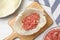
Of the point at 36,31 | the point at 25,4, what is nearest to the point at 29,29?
the point at 36,31

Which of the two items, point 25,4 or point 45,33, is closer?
point 45,33

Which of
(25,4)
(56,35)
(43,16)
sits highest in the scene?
(25,4)

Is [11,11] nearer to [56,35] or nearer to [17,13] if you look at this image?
[17,13]

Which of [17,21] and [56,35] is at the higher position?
[17,21]

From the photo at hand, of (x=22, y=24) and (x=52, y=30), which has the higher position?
(x=22, y=24)

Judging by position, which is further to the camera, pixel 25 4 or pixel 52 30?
pixel 25 4

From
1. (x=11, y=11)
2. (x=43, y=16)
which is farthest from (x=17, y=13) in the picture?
(x=43, y=16)

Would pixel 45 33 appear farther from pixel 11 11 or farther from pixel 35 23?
pixel 11 11
